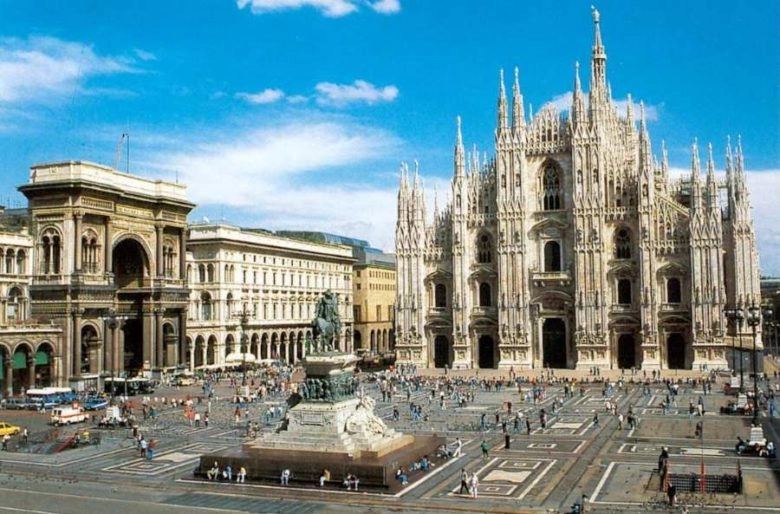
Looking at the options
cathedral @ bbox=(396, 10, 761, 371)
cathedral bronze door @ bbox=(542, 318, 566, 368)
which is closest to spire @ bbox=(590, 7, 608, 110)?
cathedral @ bbox=(396, 10, 761, 371)

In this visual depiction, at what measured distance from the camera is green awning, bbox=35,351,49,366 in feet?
194

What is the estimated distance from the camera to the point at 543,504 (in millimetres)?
25906

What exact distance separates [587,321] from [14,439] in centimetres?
4795

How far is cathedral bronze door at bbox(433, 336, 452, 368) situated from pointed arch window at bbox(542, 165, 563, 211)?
14999 millimetres

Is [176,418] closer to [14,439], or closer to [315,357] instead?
[14,439]

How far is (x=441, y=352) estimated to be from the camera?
261 feet

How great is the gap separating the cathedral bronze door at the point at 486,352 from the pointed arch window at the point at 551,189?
41.8 feet

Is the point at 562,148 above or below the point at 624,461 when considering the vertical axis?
above

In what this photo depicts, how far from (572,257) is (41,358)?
42.7 m

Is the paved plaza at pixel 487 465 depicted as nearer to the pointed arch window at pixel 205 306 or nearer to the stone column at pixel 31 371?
the stone column at pixel 31 371

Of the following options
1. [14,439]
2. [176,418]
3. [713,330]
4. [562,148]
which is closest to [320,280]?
[562,148]

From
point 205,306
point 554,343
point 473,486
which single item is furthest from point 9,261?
point 473,486

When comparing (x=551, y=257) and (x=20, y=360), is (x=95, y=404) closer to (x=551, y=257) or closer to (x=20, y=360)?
(x=20, y=360)

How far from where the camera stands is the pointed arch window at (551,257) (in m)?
76.1
